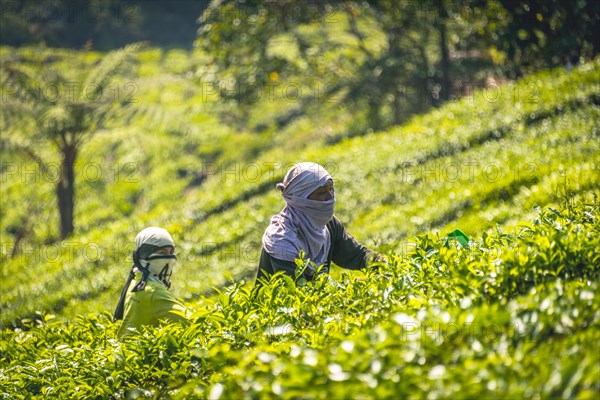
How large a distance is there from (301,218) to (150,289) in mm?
1379

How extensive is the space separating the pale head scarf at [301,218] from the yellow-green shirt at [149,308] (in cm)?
96

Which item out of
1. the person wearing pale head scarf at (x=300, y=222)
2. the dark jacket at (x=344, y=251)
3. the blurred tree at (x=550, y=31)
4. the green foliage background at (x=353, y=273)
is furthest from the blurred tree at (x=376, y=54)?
the person wearing pale head scarf at (x=300, y=222)

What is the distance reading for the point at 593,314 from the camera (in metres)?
2.97

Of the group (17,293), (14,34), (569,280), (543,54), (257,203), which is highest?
(14,34)

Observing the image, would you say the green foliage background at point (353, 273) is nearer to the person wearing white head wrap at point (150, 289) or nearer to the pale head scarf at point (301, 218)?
the person wearing white head wrap at point (150, 289)

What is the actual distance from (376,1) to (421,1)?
1.67 m

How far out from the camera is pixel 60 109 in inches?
596

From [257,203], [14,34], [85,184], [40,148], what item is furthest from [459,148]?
[14,34]

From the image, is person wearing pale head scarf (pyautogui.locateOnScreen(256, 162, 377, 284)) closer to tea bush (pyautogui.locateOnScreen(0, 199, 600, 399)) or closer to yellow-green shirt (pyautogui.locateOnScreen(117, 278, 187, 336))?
tea bush (pyautogui.locateOnScreen(0, 199, 600, 399))

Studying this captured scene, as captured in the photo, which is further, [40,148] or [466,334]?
[40,148]

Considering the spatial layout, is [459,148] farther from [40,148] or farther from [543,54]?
[40,148]

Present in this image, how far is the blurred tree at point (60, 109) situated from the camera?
1523 cm

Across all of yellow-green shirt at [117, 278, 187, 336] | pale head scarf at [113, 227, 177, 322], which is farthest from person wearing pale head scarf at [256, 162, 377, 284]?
pale head scarf at [113, 227, 177, 322]

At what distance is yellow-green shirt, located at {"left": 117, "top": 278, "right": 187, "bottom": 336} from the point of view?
5219mm
